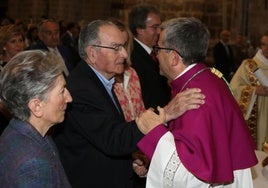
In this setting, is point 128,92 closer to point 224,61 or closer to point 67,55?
point 67,55

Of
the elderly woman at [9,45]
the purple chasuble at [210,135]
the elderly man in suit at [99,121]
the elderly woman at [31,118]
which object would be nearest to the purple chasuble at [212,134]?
the purple chasuble at [210,135]

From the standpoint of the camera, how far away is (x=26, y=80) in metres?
2.18

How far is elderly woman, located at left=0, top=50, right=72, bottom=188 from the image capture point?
2.05m

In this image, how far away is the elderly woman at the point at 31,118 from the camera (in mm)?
2055

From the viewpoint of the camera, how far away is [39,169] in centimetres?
206

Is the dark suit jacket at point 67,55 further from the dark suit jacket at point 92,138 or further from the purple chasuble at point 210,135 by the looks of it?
the purple chasuble at point 210,135

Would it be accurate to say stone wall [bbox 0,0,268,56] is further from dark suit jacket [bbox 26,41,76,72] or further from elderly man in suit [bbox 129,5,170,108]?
elderly man in suit [bbox 129,5,170,108]

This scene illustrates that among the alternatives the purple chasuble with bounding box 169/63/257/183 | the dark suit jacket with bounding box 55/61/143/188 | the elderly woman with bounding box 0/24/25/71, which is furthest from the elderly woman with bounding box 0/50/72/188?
the elderly woman with bounding box 0/24/25/71

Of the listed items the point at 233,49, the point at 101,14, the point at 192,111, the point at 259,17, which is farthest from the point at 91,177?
the point at 101,14

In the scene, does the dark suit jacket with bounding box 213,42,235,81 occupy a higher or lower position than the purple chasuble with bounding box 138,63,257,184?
lower

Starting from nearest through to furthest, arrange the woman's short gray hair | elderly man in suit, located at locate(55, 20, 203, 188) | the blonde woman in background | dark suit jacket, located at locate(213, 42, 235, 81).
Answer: the woman's short gray hair → elderly man in suit, located at locate(55, 20, 203, 188) → the blonde woman in background → dark suit jacket, located at locate(213, 42, 235, 81)

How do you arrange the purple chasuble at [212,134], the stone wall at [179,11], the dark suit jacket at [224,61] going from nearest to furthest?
the purple chasuble at [212,134], the dark suit jacket at [224,61], the stone wall at [179,11]

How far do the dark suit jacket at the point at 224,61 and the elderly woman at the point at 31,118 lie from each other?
29.6 feet

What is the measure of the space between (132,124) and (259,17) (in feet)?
33.2
